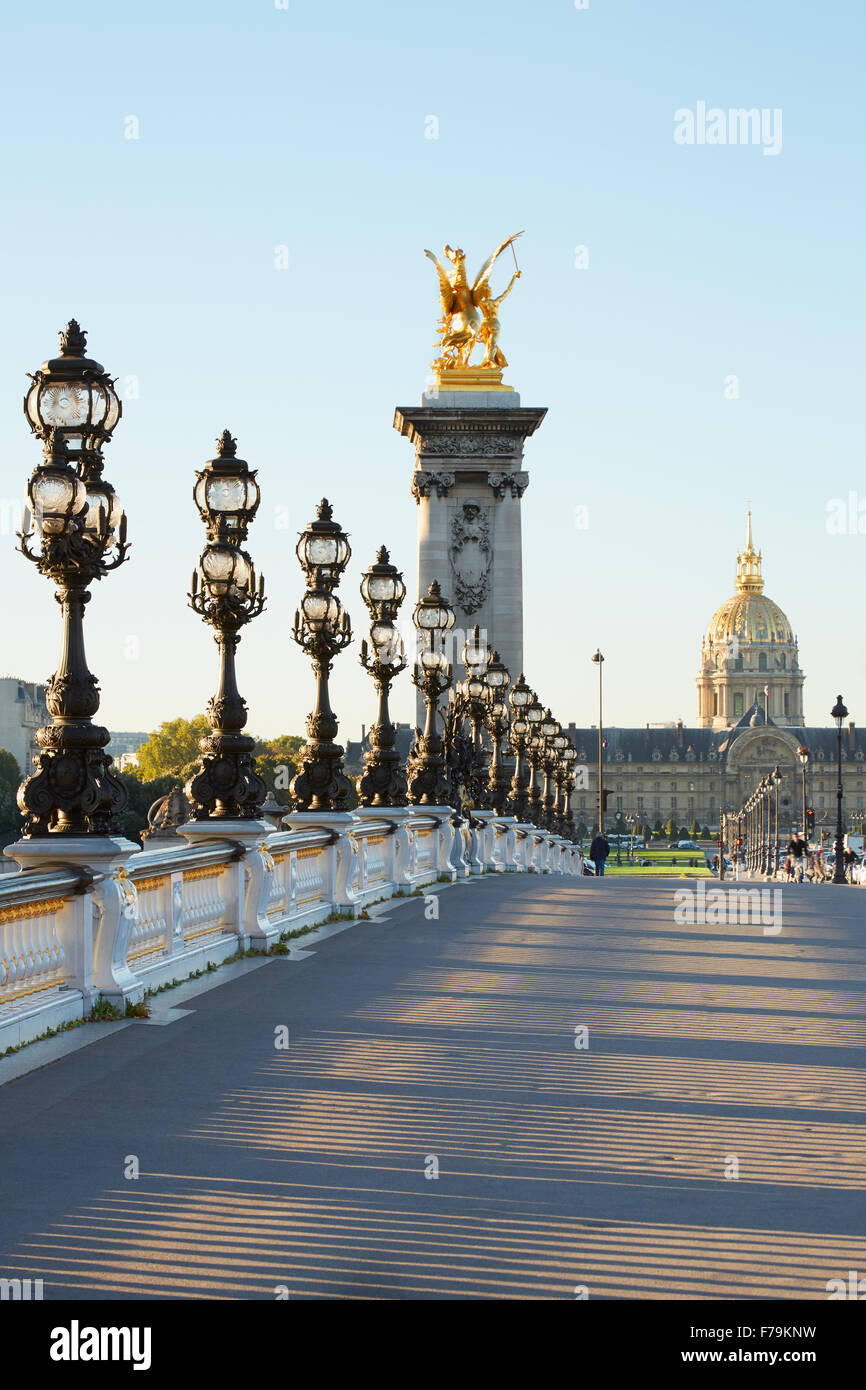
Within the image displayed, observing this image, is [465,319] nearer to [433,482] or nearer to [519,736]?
[433,482]

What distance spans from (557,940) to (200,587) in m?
5.67

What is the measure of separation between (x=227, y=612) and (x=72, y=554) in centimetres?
464

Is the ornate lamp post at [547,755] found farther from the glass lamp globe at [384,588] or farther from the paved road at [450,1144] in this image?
the paved road at [450,1144]

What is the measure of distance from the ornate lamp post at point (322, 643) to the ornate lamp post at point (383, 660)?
3.59m

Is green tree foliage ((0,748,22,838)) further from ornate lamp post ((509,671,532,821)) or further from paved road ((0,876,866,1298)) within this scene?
paved road ((0,876,866,1298))

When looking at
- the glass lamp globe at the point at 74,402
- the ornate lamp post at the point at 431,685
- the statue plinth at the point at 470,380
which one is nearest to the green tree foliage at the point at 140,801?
the statue plinth at the point at 470,380

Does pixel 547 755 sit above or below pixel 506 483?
below

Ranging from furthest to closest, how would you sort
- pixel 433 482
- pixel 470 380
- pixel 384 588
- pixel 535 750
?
pixel 470 380 < pixel 433 482 < pixel 535 750 < pixel 384 588

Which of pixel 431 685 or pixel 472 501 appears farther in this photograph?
pixel 472 501

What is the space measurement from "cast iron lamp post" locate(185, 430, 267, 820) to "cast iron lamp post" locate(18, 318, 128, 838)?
3838mm

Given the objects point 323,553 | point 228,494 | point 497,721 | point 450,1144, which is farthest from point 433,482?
point 450,1144

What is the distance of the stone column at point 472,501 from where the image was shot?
72.1 metres

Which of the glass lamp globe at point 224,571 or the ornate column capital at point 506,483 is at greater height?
the ornate column capital at point 506,483

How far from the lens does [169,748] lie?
144125mm
